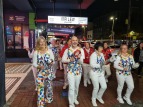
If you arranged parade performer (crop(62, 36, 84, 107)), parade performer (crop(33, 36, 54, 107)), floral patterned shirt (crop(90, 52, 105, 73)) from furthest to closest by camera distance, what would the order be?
floral patterned shirt (crop(90, 52, 105, 73)) < parade performer (crop(62, 36, 84, 107)) < parade performer (crop(33, 36, 54, 107))

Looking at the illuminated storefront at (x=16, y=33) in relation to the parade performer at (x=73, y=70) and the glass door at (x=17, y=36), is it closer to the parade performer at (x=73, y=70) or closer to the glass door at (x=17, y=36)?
the glass door at (x=17, y=36)

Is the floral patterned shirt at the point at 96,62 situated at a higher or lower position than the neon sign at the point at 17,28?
lower

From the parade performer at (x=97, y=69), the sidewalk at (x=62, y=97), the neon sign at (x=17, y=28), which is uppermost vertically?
the neon sign at (x=17, y=28)

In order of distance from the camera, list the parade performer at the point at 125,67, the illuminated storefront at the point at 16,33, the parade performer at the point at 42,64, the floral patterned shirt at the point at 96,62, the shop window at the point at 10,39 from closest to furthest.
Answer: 1. the parade performer at the point at 42,64
2. the floral patterned shirt at the point at 96,62
3. the parade performer at the point at 125,67
4. the illuminated storefront at the point at 16,33
5. the shop window at the point at 10,39

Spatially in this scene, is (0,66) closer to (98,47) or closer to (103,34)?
(98,47)

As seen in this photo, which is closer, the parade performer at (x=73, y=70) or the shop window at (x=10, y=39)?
the parade performer at (x=73, y=70)

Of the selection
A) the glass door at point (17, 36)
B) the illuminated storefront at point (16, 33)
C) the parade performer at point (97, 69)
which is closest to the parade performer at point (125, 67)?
the parade performer at point (97, 69)

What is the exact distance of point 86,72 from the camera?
511 cm

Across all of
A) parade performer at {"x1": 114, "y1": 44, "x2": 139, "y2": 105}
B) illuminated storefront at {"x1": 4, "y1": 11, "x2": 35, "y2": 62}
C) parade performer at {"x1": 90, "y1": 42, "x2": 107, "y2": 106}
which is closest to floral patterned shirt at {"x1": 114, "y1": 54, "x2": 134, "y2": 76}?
parade performer at {"x1": 114, "y1": 44, "x2": 139, "y2": 105}

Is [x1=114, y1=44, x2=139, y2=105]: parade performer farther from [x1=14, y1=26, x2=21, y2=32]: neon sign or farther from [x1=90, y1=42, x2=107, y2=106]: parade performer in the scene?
[x1=14, y1=26, x2=21, y2=32]: neon sign

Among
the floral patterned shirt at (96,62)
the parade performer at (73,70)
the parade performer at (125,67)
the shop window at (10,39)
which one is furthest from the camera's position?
the shop window at (10,39)

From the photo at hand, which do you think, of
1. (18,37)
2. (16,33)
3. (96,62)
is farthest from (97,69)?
(16,33)

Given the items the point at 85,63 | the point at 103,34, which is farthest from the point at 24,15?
the point at 103,34

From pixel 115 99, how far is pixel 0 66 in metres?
3.67
